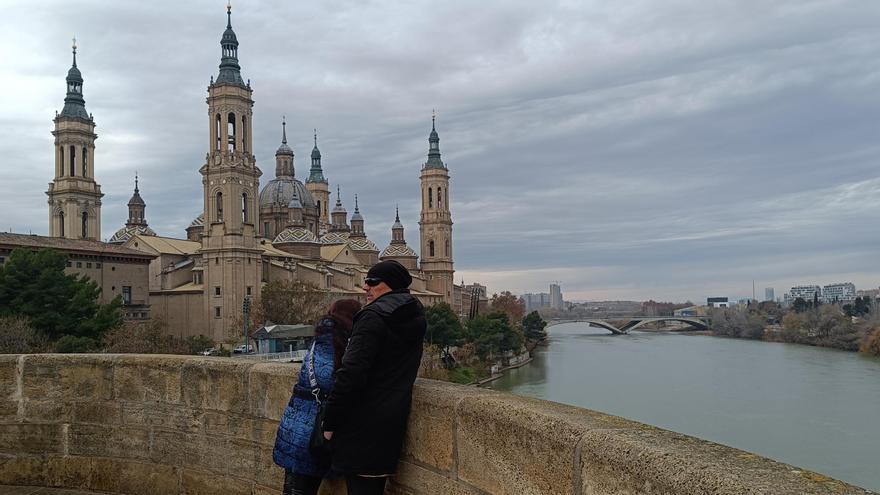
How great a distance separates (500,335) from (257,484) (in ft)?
175

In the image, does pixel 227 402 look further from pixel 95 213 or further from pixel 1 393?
pixel 95 213

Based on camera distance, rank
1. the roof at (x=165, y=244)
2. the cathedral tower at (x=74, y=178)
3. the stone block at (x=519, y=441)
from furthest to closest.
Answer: the cathedral tower at (x=74, y=178) → the roof at (x=165, y=244) → the stone block at (x=519, y=441)

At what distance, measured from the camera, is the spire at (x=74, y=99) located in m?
60.6

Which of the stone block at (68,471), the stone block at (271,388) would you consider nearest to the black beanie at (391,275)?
the stone block at (271,388)

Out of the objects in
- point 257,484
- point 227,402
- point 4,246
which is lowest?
point 257,484

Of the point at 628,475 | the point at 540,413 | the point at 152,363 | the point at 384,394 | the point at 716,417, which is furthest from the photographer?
the point at 716,417

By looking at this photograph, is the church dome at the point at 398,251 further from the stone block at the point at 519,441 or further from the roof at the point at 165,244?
the stone block at the point at 519,441

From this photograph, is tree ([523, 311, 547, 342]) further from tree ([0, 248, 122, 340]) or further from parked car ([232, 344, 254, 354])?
tree ([0, 248, 122, 340])

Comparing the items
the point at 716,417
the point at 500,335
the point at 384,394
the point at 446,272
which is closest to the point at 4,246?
the point at 500,335

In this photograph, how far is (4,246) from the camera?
40156 millimetres

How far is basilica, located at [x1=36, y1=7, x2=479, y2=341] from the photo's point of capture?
5244 cm

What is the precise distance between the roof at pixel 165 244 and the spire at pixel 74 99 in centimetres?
1184

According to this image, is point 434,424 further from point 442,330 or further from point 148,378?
point 442,330

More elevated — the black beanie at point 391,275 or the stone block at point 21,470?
the black beanie at point 391,275
